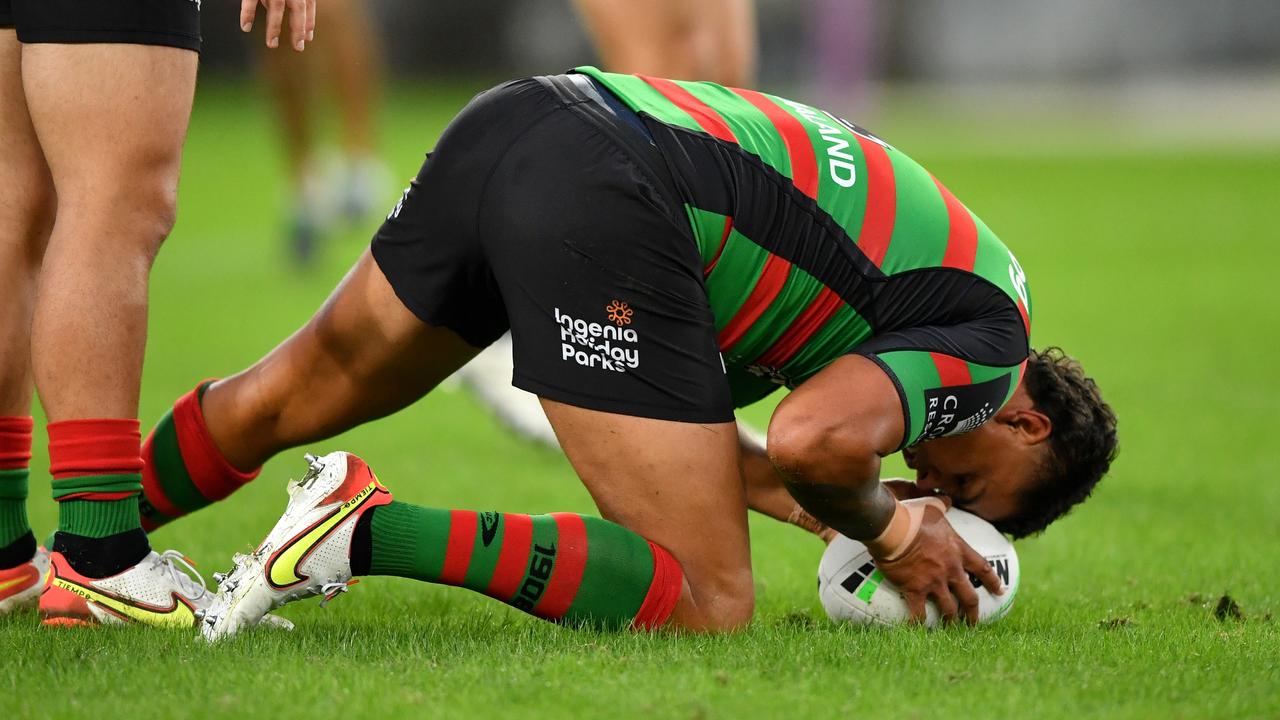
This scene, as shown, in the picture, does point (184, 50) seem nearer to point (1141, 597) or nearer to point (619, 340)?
point (619, 340)

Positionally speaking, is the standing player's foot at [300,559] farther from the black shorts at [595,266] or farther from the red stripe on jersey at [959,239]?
the red stripe on jersey at [959,239]

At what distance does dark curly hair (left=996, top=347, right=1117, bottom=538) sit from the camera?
145 inches

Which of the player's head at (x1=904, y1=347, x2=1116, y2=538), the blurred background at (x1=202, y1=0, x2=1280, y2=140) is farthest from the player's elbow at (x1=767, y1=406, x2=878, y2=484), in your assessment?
the blurred background at (x1=202, y1=0, x2=1280, y2=140)

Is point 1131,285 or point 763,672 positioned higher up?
point 763,672

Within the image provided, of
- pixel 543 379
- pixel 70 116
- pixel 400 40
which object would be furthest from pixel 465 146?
pixel 400 40

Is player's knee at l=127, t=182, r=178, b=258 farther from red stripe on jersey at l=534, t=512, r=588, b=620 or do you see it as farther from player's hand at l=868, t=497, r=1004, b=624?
player's hand at l=868, t=497, r=1004, b=624

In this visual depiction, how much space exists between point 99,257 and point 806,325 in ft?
5.04

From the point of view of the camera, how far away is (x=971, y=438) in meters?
3.66

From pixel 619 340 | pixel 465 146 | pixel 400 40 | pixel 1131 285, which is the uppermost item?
pixel 465 146

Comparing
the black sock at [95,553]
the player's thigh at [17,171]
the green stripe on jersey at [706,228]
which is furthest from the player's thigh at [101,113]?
the green stripe on jersey at [706,228]

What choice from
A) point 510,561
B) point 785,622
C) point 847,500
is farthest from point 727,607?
point 510,561

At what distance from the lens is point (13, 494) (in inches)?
143

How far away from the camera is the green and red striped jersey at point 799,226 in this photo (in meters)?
3.43

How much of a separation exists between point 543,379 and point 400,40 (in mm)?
31200
